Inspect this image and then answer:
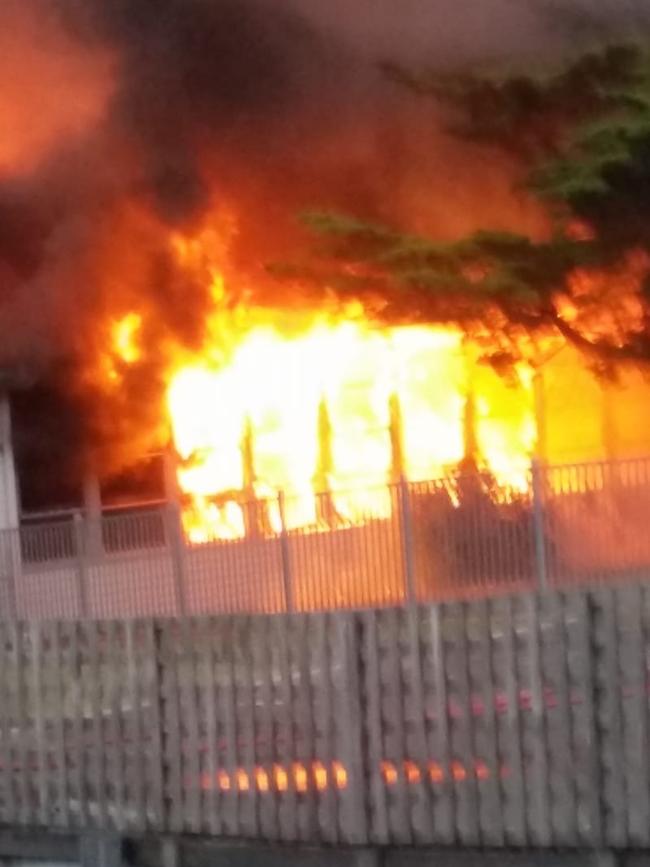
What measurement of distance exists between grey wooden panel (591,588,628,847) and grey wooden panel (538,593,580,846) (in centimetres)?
13

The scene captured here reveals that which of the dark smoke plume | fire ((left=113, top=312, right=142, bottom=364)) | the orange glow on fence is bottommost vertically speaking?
the orange glow on fence

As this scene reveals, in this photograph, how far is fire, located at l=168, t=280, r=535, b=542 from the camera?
17594 mm

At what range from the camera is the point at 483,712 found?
653 cm

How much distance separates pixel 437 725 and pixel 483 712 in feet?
0.74

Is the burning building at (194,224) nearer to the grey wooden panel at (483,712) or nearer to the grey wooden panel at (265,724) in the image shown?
the grey wooden panel at (265,724)

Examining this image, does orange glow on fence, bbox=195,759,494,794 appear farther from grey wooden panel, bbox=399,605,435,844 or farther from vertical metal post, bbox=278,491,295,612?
vertical metal post, bbox=278,491,295,612

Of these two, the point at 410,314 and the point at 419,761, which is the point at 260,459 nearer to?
the point at 410,314

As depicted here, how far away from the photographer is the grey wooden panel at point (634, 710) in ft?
20.4

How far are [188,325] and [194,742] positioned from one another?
10.4 metres

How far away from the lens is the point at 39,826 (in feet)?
25.3

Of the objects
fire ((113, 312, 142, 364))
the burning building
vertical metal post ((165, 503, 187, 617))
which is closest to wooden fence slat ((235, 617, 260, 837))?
vertical metal post ((165, 503, 187, 617))

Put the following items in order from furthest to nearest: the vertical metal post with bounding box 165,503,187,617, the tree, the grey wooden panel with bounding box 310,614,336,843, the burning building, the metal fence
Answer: the burning building, the vertical metal post with bounding box 165,503,187,617, the metal fence, the tree, the grey wooden panel with bounding box 310,614,336,843

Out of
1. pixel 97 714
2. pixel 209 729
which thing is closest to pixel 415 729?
pixel 209 729

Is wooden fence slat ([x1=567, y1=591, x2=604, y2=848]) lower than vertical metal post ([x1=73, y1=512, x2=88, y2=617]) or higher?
lower
